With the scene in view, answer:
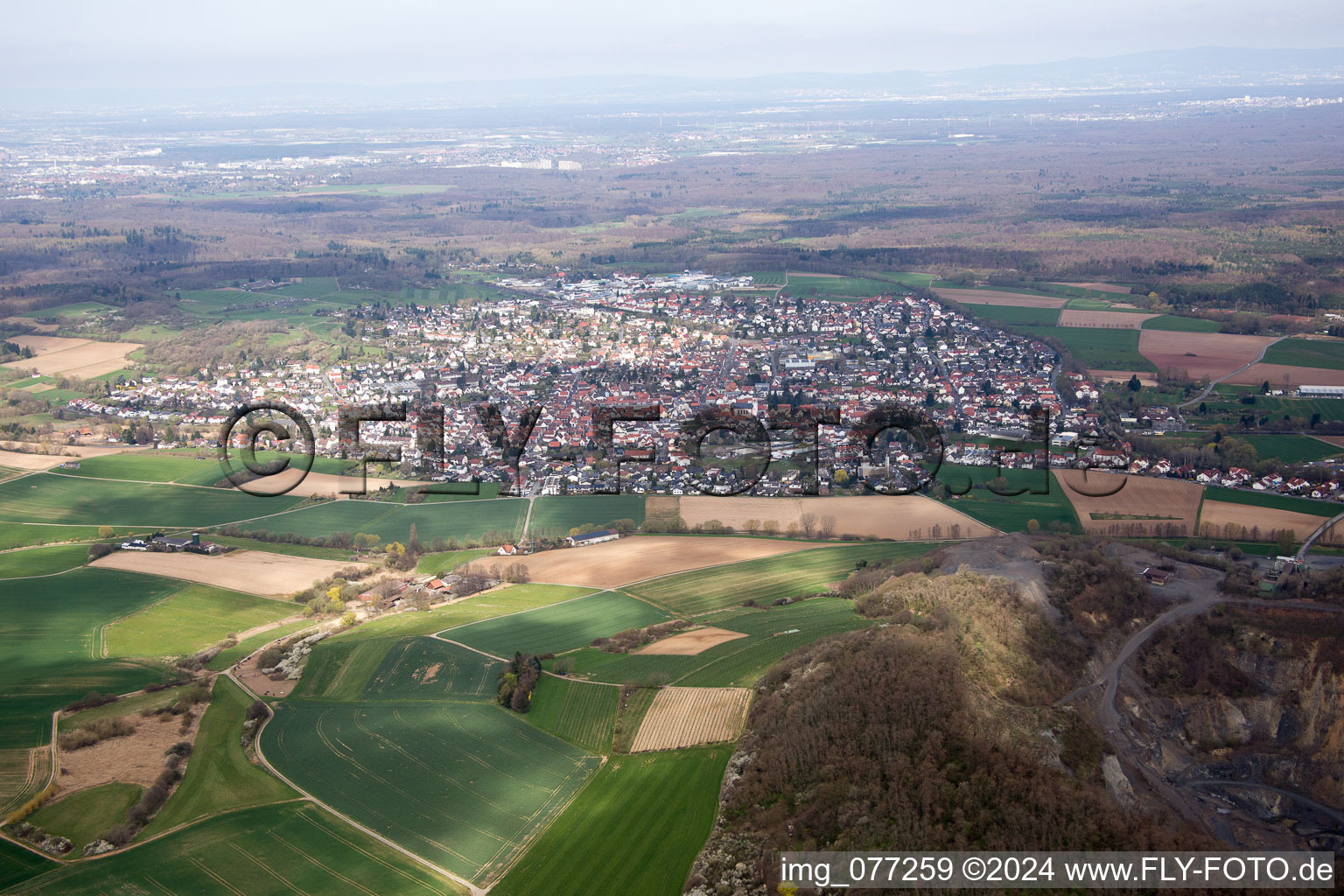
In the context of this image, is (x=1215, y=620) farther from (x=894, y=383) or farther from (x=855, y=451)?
(x=894, y=383)

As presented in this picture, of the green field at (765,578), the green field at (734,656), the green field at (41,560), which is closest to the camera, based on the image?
the green field at (734,656)

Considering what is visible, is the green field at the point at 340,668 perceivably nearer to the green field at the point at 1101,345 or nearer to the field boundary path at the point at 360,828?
the field boundary path at the point at 360,828

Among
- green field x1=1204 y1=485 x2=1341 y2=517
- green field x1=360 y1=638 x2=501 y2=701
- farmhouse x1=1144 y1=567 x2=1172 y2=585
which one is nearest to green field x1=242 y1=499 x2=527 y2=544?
green field x1=360 y1=638 x2=501 y2=701

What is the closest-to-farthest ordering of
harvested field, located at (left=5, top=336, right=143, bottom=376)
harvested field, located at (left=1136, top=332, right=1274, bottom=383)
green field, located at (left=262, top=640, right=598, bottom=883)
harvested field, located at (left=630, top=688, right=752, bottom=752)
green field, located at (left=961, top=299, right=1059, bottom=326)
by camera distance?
green field, located at (left=262, top=640, right=598, bottom=883), harvested field, located at (left=630, top=688, right=752, bottom=752), harvested field, located at (left=1136, top=332, right=1274, bottom=383), harvested field, located at (left=5, top=336, right=143, bottom=376), green field, located at (left=961, top=299, right=1059, bottom=326)

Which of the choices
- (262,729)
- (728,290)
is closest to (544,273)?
(728,290)

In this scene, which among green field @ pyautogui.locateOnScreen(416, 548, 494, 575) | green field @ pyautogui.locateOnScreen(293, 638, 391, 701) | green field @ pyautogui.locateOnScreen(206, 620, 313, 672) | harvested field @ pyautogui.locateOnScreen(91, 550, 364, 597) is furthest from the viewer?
green field @ pyautogui.locateOnScreen(416, 548, 494, 575)

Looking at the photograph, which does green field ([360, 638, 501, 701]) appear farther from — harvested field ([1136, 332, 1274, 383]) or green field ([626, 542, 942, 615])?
harvested field ([1136, 332, 1274, 383])

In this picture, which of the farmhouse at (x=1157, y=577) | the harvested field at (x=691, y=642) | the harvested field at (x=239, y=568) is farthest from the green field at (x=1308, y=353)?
the harvested field at (x=239, y=568)
